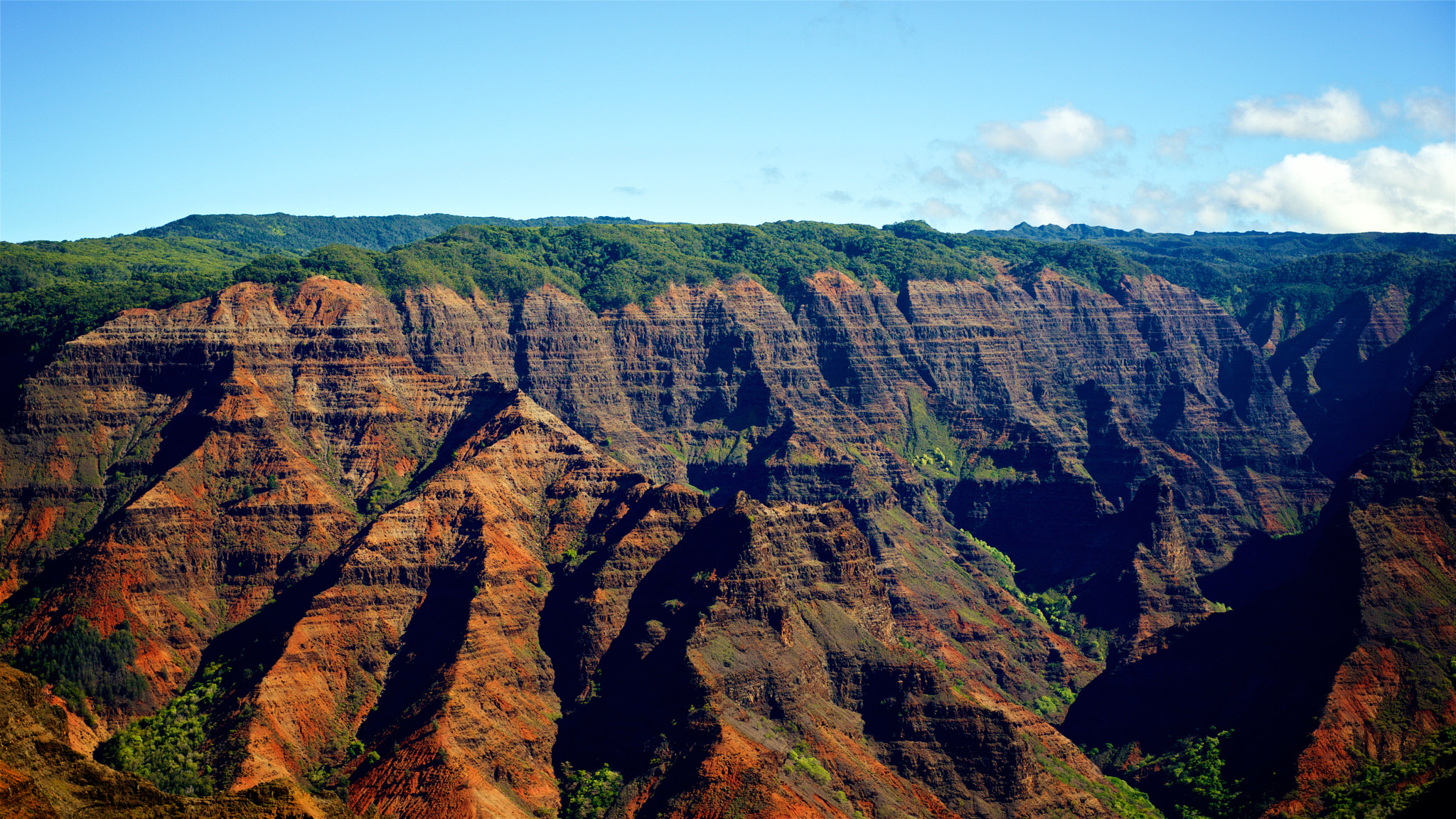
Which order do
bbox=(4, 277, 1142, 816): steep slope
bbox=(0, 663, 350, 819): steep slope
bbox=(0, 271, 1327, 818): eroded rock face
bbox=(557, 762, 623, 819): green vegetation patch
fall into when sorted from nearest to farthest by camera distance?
1. bbox=(0, 663, 350, 819): steep slope
2. bbox=(557, 762, 623, 819): green vegetation patch
3. bbox=(0, 271, 1327, 818): eroded rock face
4. bbox=(4, 277, 1142, 816): steep slope

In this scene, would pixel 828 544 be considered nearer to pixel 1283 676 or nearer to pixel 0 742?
pixel 1283 676

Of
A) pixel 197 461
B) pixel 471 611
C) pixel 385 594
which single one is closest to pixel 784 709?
pixel 471 611

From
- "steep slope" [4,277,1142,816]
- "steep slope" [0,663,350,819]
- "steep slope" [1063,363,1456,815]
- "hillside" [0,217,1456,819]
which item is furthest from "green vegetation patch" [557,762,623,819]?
"steep slope" [1063,363,1456,815]

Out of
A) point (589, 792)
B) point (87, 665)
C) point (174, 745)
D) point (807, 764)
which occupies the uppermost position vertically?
point (87, 665)

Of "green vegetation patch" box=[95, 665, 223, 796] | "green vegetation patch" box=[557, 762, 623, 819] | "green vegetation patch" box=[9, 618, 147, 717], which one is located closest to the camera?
"green vegetation patch" box=[95, 665, 223, 796]

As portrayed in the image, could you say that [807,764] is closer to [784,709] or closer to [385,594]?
[784,709]

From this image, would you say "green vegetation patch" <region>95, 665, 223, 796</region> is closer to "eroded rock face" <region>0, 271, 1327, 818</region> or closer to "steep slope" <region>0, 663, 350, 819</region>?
"eroded rock face" <region>0, 271, 1327, 818</region>

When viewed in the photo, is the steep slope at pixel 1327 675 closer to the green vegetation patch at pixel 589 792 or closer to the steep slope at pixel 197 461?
the green vegetation patch at pixel 589 792

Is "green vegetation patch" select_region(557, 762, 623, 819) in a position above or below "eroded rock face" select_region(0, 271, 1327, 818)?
below

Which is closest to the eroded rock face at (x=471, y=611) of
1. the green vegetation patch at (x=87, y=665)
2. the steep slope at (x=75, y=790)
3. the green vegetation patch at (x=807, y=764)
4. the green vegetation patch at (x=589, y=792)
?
the green vegetation patch at (x=807, y=764)
